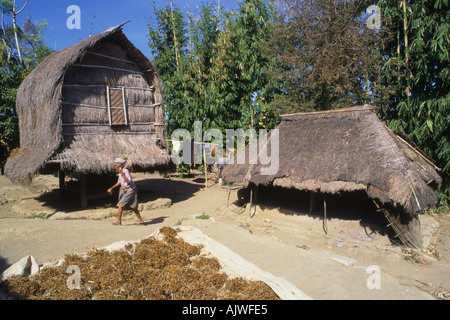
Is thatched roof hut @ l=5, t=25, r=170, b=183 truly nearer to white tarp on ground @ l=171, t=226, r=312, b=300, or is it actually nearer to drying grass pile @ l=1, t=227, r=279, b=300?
white tarp on ground @ l=171, t=226, r=312, b=300

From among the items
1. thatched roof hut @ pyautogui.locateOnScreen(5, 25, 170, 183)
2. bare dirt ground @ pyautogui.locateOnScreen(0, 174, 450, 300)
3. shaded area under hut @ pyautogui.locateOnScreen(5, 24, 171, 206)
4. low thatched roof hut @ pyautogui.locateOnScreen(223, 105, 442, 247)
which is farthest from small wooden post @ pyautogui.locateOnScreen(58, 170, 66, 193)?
low thatched roof hut @ pyautogui.locateOnScreen(223, 105, 442, 247)

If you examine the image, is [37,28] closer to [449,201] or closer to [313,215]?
[313,215]

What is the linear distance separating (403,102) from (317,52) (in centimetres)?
374

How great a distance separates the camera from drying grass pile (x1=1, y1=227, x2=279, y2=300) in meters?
3.76

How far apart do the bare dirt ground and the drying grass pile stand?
3.63 ft

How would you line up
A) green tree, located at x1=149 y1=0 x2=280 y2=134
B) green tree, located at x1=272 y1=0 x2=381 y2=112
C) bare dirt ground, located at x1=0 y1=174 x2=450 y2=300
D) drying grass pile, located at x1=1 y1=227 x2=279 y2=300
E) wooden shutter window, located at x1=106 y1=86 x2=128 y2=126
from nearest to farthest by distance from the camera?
drying grass pile, located at x1=1 y1=227 x2=279 y2=300 < bare dirt ground, located at x1=0 y1=174 x2=450 y2=300 < wooden shutter window, located at x1=106 y1=86 x2=128 y2=126 < green tree, located at x1=272 y1=0 x2=381 y2=112 < green tree, located at x1=149 y1=0 x2=280 y2=134

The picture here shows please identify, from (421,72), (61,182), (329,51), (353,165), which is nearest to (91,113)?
(61,182)

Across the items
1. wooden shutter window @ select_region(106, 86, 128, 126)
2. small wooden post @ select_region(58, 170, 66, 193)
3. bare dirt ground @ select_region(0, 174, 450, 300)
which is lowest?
bare dirt ground @ select_region(0, 174, 450, 300)

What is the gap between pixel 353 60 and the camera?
10.8m

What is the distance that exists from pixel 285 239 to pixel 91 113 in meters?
7.42

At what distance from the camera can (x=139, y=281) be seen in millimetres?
4129

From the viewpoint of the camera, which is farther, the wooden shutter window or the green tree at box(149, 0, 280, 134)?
the green tree at box(149, 0, 280, 134)

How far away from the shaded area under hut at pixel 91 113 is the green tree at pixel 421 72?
8982mm

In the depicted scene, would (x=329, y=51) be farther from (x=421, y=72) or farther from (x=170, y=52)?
(x=170, y=52)
